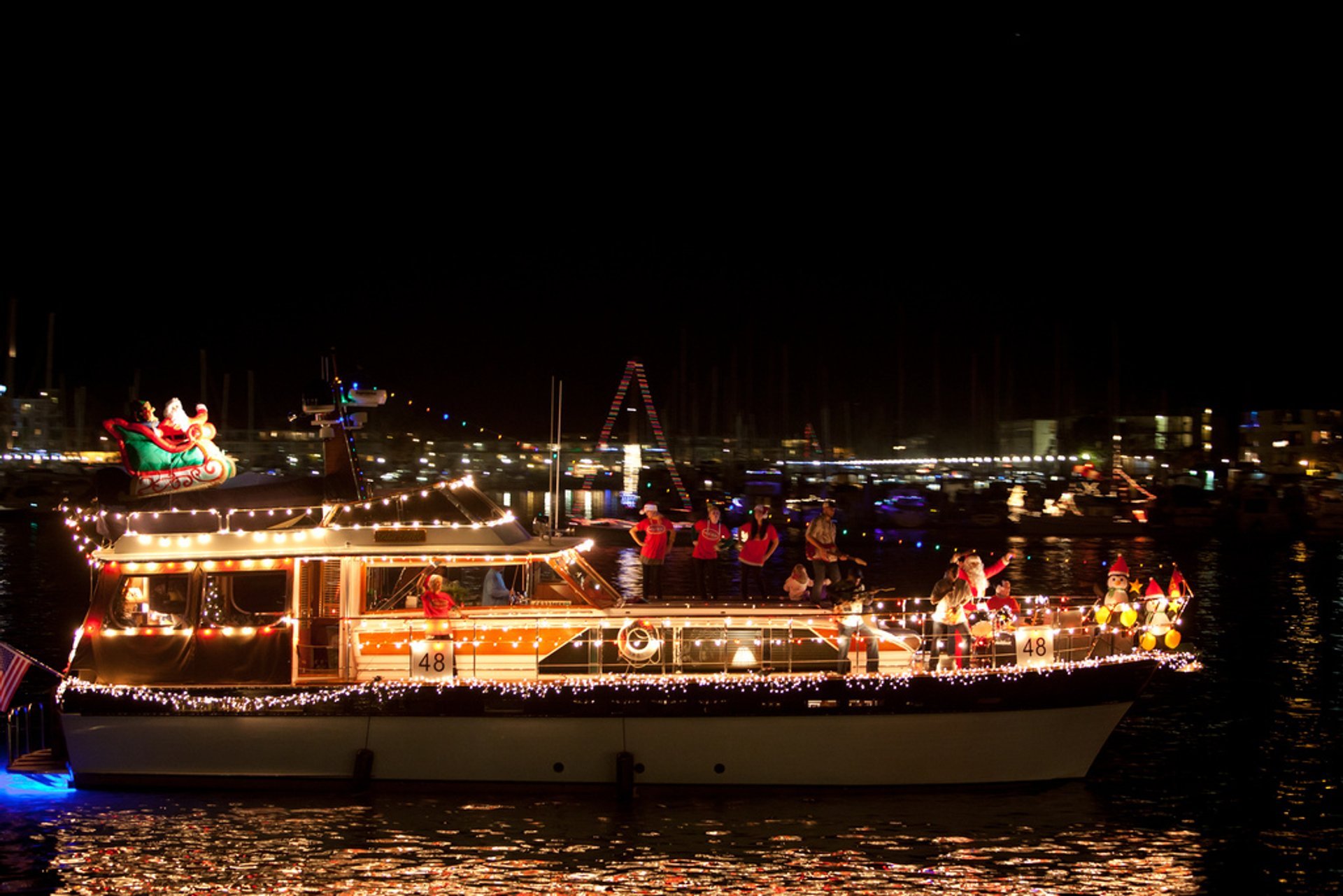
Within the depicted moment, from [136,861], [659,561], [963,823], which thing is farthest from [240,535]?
[963,823]

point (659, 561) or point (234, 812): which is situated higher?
point (659, 561)

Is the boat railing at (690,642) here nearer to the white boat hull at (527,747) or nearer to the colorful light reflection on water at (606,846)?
the white boat hull at (527,747)

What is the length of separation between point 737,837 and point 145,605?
22.1 feet

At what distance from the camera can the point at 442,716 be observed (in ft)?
40.0

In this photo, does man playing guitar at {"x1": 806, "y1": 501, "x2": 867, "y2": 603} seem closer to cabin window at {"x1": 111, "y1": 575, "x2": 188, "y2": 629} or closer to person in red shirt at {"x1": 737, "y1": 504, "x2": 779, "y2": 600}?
person in red shirt at {"x1": 737, "y1": 504, "x2": 779, "y2": 600}

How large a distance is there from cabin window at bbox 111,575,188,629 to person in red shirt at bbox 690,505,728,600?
20.7 ft

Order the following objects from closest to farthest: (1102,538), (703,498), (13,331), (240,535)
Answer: (240,535) < (1102,538) < (703,498) < (13,331)

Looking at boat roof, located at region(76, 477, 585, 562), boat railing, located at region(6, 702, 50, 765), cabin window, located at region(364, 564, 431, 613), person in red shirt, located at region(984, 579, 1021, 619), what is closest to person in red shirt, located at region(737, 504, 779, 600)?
person in red shirt, located at region(984, 579, 1021, 619)

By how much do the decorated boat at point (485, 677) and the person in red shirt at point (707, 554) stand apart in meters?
2.38

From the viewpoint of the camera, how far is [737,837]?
38.0 feet

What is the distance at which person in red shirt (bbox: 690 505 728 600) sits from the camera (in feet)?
51.4

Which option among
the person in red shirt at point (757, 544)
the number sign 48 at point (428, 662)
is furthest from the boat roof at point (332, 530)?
the person in red shirt at point (757, 544)

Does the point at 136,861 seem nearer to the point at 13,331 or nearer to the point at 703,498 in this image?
the point at 703,498

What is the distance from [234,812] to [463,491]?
159 inches
